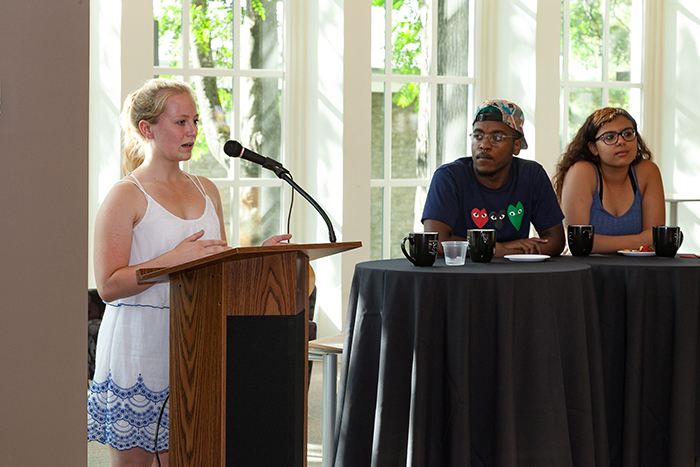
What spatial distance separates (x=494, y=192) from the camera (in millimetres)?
2654

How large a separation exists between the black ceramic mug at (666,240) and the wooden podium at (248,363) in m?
1.46

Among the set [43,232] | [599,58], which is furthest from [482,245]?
[599,58]

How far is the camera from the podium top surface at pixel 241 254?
126 centimetres

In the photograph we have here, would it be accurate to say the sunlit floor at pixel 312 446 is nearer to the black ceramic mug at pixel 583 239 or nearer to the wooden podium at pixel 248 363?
the black ceramic mug at pixel 583 239

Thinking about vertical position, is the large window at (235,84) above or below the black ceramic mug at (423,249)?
above

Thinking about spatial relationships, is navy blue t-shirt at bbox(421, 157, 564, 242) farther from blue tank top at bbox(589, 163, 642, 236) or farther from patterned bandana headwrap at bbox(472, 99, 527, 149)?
blue tank top at bbox(589, 163, 642, 236)

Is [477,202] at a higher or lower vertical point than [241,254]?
higher

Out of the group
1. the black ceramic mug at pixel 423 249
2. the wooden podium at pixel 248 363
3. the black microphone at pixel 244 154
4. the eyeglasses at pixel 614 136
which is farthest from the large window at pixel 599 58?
the wooden podium at pixel 248 363

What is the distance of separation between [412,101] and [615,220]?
2339mm

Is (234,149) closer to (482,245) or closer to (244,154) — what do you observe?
(244,154)

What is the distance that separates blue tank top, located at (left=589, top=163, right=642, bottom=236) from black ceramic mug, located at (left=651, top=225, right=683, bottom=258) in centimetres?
51

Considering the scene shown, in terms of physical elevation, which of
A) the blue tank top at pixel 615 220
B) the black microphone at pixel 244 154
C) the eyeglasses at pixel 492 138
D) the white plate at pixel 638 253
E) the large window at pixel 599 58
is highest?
the large window at pixel 599 58

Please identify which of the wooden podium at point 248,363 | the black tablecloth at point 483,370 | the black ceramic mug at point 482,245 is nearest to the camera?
the wooden podium at point 248,363

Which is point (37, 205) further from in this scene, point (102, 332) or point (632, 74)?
point (632, 74)
